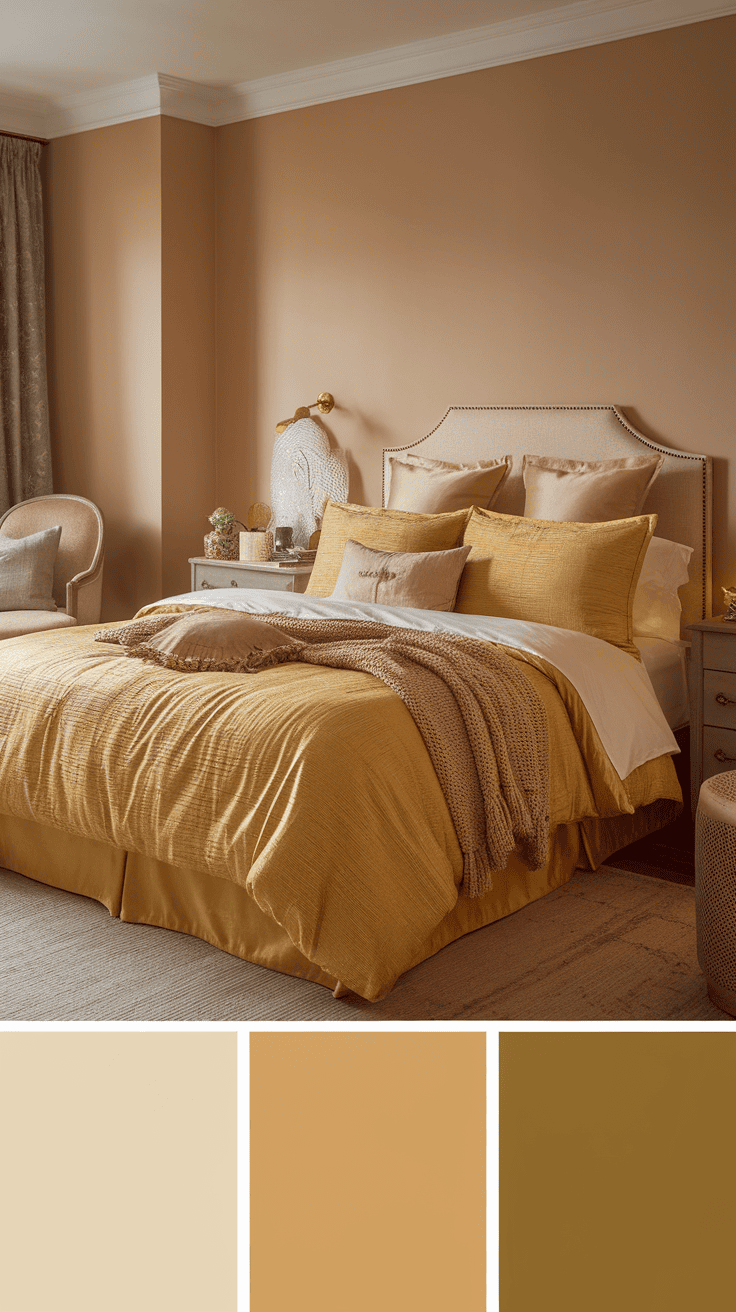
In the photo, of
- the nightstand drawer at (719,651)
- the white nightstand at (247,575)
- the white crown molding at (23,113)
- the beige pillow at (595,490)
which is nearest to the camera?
the nightstand drawer at (719,651)

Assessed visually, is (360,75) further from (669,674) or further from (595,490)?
(669,674)

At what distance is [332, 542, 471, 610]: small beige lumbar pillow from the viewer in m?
3.58

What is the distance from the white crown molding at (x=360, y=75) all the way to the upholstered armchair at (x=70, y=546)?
1.78m

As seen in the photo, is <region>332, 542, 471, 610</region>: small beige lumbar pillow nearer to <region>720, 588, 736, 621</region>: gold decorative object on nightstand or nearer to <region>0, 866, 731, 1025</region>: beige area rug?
<region>720, 588, 736, 621</region>: gold decorative object on nightstand

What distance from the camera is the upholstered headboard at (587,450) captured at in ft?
12.3

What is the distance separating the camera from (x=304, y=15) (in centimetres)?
407

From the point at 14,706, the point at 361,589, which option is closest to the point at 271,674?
the point at 14,706

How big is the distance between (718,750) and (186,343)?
321cm

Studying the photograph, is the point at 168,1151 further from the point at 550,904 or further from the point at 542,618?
the point at 542,618

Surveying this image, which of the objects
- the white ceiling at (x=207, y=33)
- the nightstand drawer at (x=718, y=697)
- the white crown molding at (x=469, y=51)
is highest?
the white ceiling at (x=207, y=33)

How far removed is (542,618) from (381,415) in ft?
5.37

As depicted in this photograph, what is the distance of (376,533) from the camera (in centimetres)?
395

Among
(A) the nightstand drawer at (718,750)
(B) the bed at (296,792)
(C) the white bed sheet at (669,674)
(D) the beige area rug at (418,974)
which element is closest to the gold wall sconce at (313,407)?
(B) the bed at (296,792)

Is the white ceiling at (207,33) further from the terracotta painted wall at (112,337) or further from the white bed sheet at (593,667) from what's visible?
the white bed sheet at (593,667)
